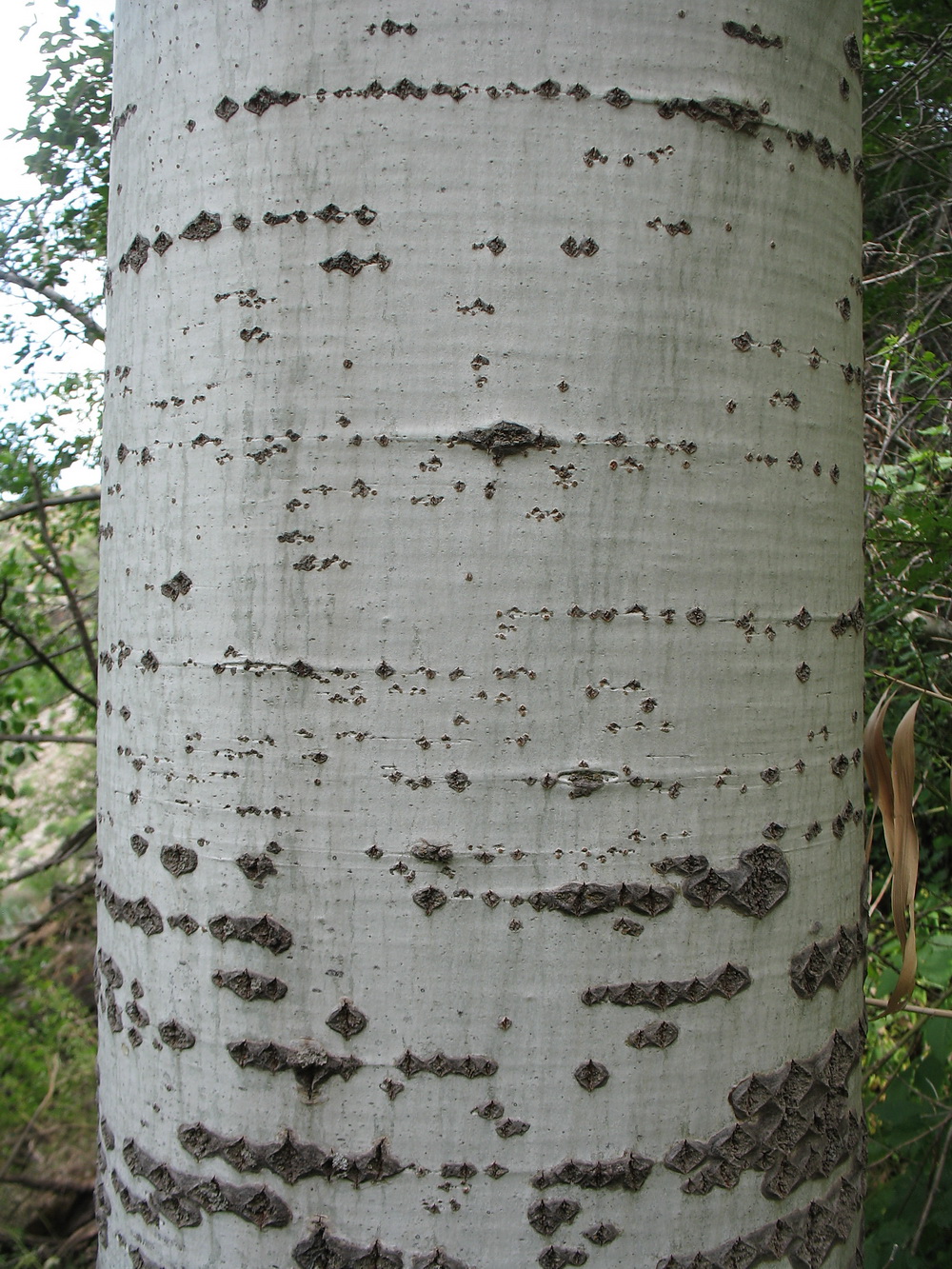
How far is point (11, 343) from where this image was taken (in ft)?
8.71

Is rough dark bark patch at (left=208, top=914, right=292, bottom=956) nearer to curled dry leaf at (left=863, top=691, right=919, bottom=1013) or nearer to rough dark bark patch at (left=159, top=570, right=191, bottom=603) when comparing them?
rough dark bark patch at (left=159, top=570, right=191, bottom=603)

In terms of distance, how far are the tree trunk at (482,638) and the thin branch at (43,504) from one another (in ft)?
6.61

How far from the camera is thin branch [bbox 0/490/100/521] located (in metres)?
2.56

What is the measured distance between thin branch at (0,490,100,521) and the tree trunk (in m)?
2.01

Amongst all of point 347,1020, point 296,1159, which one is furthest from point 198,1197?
point 347,1020

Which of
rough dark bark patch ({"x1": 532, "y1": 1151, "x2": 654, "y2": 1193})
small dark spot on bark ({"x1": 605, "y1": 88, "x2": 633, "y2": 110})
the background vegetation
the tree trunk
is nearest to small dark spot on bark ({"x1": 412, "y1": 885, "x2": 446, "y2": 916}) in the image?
the tree trunk

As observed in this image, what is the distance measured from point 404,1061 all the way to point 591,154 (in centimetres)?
74

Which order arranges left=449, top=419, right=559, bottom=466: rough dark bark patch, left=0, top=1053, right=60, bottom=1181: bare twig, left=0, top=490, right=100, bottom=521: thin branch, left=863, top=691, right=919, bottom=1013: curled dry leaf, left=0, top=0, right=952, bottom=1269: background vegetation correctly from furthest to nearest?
left=0, top=1053, right=60, bottom=1181: bare twig → left=0, top=490, right=100, bottom=521: thin branch → left=0, top=0, right=952, bottom=1269: background vegetation → left=863, top=691, right=919, bottom=1013: curled dry leaf → left=449, top=419, right=559, bottom=466: rough dark bark patch

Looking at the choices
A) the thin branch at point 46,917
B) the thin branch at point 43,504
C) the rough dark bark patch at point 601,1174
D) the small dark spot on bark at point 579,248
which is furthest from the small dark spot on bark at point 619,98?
the thin branch at point 46,917

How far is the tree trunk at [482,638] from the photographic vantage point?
0.72 metres

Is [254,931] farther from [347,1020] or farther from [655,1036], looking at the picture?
[655,1036]

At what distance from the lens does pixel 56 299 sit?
8.57 feet

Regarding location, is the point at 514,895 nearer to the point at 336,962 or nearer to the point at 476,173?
the point at 336,962

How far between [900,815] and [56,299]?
2557mm
